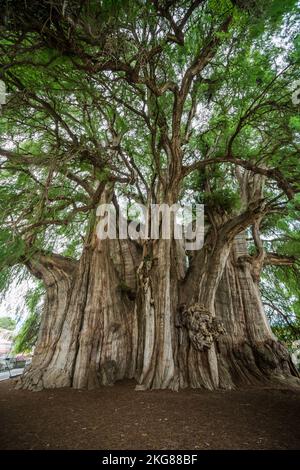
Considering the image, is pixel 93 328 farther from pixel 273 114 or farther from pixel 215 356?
pixel 273 114

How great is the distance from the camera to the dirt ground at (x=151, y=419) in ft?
6.04

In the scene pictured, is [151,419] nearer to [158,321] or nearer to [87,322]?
[158,321]

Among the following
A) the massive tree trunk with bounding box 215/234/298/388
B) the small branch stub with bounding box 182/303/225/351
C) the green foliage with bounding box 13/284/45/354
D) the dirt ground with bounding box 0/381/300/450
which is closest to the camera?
the dirt ground with bounding box 0/381/300/450

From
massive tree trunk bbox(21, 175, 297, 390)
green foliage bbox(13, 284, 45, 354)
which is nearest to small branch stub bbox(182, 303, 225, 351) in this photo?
massive tree trunk bbox(21, 175, 297, 390)

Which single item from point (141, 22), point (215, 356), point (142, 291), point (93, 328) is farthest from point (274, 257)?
point (141, 22)

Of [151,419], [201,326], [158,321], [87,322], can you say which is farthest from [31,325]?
[151,419]

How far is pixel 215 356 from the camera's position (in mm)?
3754

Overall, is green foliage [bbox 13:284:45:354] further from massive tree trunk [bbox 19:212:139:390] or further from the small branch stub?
the small branch stub

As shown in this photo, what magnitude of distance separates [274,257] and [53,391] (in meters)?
4.94

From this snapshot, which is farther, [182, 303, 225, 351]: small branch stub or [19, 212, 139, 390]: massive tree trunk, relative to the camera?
[19, 212, 139, 390]: massive tree trunk

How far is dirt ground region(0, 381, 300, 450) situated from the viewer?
1.84 meters

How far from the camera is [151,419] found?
2.29m

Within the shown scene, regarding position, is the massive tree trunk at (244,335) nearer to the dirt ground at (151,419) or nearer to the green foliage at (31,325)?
the dirt ground at (151,419)

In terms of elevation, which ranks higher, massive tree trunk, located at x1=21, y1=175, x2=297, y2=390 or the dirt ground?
massive tree trunk, located at x1=21, y1=175, x2=297, y2=390
